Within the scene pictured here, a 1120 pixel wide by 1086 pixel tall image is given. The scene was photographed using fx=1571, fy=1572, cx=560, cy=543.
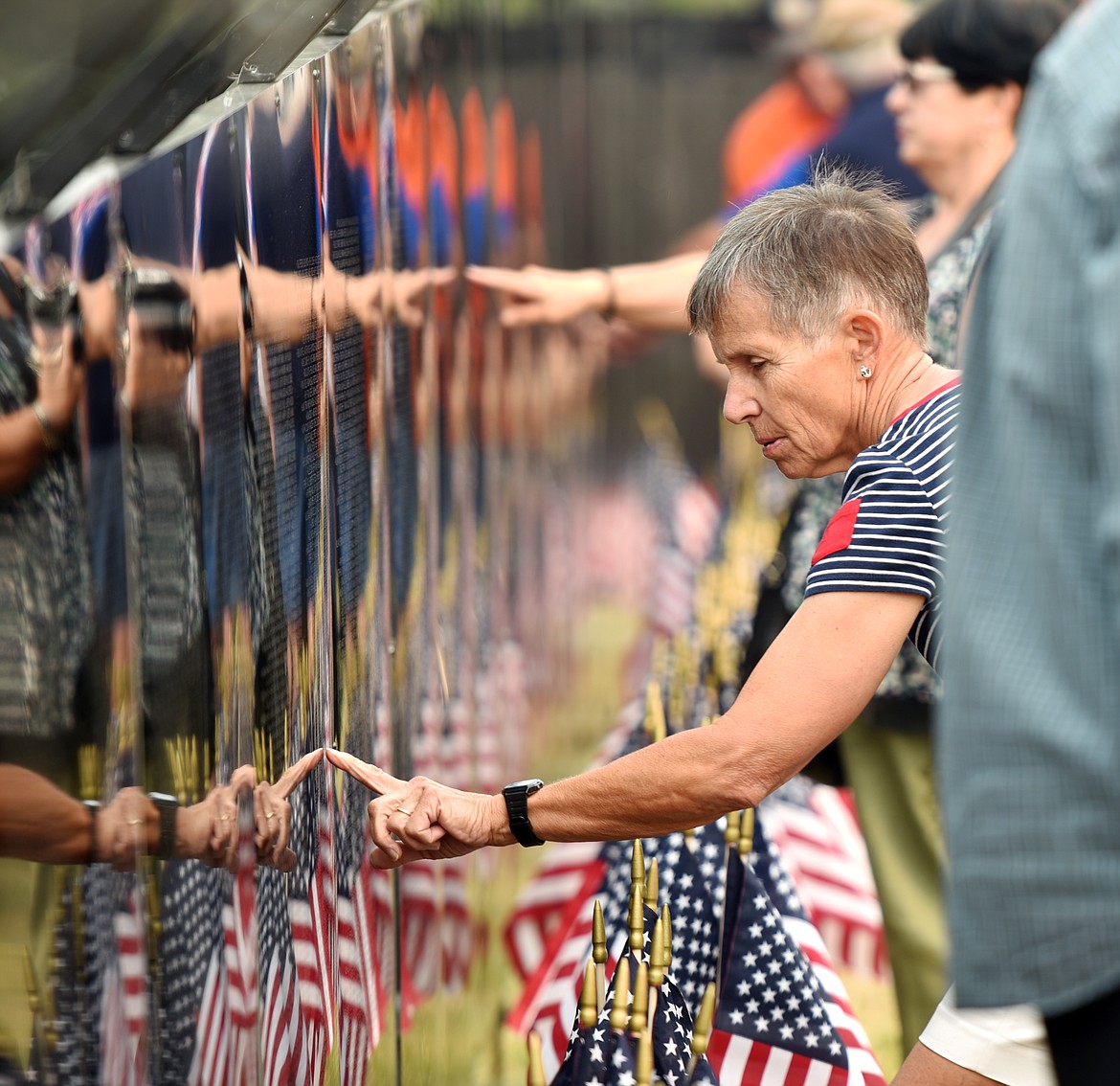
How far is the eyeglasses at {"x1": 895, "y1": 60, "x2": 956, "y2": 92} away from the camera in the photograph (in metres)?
3.64

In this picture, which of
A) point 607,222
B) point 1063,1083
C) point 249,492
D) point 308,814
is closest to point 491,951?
point 308,814

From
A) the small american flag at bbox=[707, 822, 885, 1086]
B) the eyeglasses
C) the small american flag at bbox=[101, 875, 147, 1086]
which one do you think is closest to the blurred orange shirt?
the eyeglasses

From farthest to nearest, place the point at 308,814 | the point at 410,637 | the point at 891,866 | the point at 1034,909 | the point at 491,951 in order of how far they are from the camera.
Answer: the point at 491,951, the point at 891,866, the point at 410,637, the point at 308,814, the point at 1034,909

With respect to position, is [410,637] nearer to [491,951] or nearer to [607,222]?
[491,951]

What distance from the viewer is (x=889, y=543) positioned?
1.74m

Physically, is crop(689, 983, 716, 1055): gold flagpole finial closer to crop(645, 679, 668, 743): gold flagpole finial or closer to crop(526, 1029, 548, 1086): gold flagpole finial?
crop(526, 1029, 548, 1086): gold flagpole finial

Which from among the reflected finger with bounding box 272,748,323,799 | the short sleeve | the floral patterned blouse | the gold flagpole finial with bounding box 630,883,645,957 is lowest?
the gold flagpole finial with bounding box 630,883,645,957

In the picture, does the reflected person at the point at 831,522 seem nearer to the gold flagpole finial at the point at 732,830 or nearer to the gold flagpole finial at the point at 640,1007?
the gold flagpole finial at the point at 640,1007

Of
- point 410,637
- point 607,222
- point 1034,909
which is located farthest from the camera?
point 607,222

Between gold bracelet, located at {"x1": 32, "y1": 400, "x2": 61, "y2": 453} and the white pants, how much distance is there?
4.04 ft

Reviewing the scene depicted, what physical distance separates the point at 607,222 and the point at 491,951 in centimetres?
547

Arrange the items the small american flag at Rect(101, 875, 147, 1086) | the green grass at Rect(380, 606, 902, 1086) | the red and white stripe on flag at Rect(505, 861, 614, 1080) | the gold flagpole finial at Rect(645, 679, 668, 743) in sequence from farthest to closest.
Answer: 1. the green grass at Rect(380, 606, 902, 1086)
2. the gold flagpole finial at Rect(645, 679, 668, 743)
3. the red and white stripe on flag at Rect(505, 861, 614, 1080)
4. the small american flag at Rect(101, 875, 147, 1086)

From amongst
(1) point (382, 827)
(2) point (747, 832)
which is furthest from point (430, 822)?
(2) point (747, 832)

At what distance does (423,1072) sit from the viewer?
9.43ft
